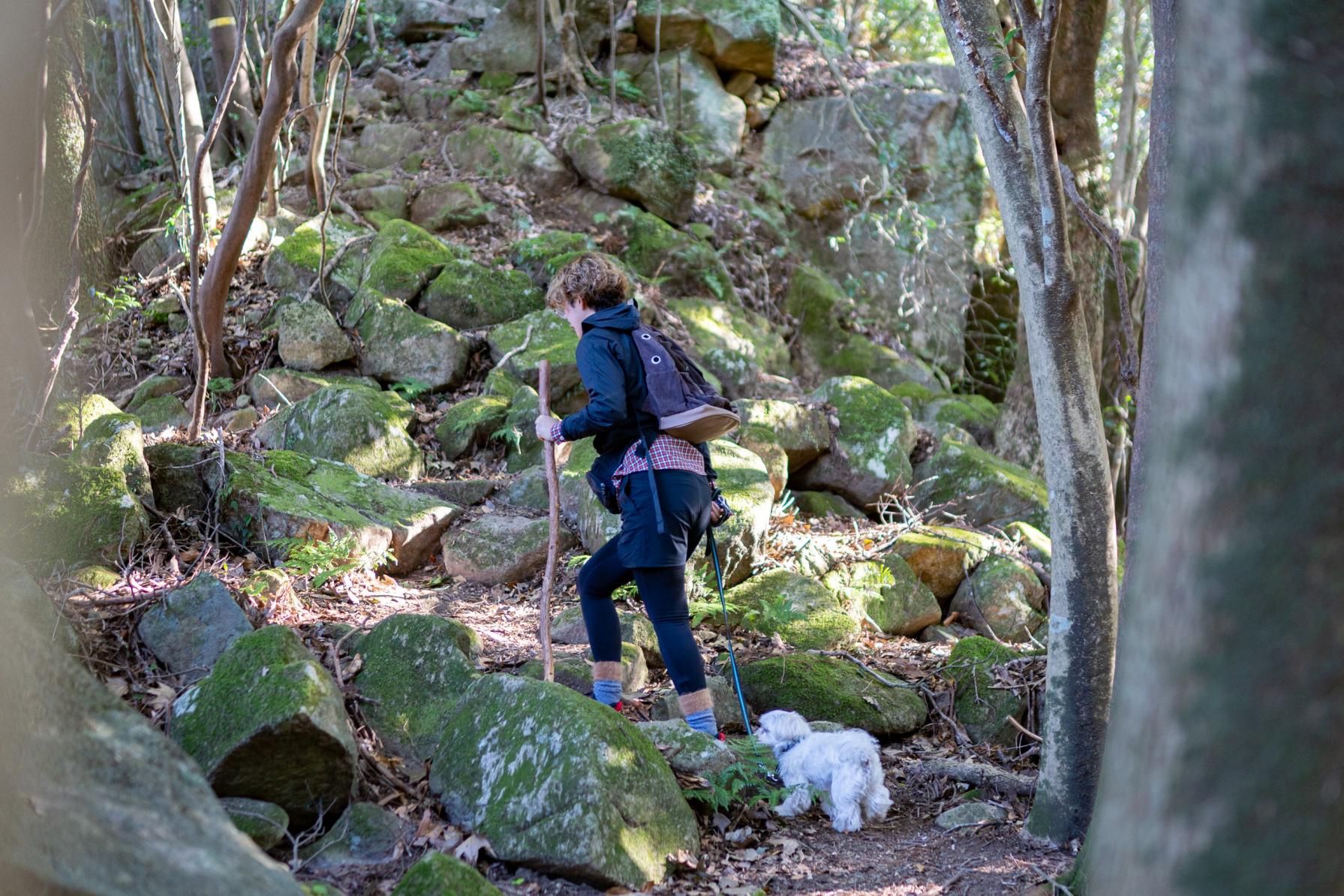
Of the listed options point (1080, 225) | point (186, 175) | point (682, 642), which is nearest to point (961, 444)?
point (1080, 225)

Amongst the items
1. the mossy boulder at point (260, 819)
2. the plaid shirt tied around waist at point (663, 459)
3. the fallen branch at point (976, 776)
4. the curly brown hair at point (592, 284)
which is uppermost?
the curly brown hair at point (592, 284)

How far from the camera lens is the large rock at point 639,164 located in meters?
11.1

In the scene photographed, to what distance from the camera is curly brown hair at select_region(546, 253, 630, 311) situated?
443 centimetres

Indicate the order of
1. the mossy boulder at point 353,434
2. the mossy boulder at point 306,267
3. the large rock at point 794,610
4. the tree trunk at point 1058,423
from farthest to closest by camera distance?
1. the mossy boulder at point 306,267
2. the mossy boulder at point 353,434
3. the large rock at point 794,610
4. the tree trunk at point 1058,423

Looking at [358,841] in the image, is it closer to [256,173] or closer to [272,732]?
[272,732]

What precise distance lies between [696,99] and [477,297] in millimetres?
6223

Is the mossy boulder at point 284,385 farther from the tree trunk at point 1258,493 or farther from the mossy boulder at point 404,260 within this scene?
the tree trunk at point 1258,493

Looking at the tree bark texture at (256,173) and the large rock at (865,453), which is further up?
the tree bark texture at (256,173)

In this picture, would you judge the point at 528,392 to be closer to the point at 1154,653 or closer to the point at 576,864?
the point at 576,864

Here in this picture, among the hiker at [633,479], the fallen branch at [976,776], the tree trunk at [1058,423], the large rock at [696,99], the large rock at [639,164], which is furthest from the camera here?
→ the large rock at [696,99]

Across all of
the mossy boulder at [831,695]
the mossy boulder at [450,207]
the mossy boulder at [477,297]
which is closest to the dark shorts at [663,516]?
the mossy boulder at [831,695]

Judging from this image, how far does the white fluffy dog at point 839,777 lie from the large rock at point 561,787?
2.10ft

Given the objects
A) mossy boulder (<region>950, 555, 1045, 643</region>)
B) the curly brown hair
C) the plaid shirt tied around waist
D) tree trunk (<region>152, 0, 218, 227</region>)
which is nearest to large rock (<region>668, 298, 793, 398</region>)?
mossy boulder (<region>950, 555, 1045, 643</region>)

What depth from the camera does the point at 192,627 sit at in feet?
13.8
